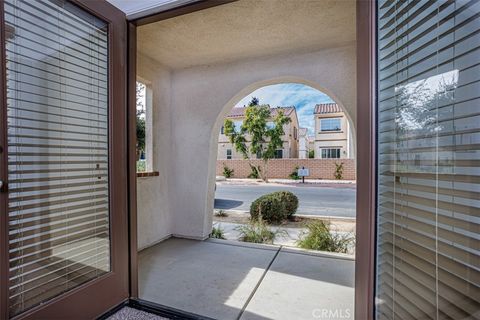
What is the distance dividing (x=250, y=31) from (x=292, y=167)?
13.9 meters

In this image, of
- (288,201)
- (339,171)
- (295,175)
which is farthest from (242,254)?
(339,171)

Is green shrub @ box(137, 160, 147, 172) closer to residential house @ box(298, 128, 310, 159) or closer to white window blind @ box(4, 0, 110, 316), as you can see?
white window blind @ box(4, 0, 110, 316)

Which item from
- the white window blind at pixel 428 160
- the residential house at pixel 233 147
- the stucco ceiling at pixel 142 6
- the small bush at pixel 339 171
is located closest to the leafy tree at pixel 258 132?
the residential house at pixel 233 147

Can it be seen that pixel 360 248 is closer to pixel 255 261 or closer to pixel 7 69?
pixel 255 261

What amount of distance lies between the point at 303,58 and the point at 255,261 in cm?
259

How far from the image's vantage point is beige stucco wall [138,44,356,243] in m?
3.44

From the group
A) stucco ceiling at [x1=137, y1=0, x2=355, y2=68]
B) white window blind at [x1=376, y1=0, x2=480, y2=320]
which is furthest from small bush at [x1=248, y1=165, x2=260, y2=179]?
white window blind at [x1=376, y1=0, x2=480, y2=320]

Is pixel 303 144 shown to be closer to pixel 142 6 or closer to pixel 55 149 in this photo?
pixel 142 6

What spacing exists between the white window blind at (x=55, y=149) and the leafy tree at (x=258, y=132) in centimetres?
1150

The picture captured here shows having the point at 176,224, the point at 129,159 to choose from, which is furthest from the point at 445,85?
the point at 176,224

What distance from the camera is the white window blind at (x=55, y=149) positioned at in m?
1.46

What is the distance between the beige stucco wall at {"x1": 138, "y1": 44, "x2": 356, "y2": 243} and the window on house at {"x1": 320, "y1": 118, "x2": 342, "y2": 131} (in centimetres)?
A: 1554

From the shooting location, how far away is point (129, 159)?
6.81ft

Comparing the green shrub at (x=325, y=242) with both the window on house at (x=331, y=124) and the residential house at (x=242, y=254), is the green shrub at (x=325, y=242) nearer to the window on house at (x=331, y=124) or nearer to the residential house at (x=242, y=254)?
the residential house at (x=242, y=254)
